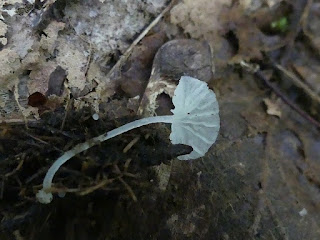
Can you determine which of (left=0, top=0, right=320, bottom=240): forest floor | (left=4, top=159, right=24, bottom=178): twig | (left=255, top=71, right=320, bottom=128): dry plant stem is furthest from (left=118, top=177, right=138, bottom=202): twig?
(left=255, top=71, right=320, bottom=128): dry plant stem

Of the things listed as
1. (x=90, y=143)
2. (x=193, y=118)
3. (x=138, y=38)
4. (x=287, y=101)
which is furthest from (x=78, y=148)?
(x=287, y=101)

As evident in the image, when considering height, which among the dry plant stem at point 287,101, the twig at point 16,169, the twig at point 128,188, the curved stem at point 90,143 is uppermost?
the curved stem at point 90,143

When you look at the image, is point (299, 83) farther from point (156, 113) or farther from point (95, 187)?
point (95, 187)

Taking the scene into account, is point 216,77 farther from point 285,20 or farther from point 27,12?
point 27,12

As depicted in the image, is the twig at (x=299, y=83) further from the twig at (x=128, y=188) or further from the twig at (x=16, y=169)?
the twig at (x=16, y=169)

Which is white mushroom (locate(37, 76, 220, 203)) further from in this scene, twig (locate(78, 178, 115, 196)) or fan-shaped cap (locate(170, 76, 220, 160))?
twig (locate(78, 178, 115, 196))

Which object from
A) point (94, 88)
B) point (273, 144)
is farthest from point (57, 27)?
point (273, 144)

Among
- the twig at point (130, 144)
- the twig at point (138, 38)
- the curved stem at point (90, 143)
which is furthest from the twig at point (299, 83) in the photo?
the twig at point (130, 144)
